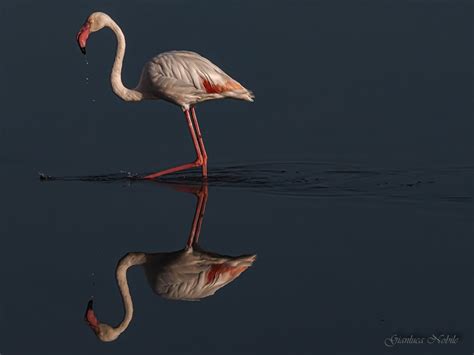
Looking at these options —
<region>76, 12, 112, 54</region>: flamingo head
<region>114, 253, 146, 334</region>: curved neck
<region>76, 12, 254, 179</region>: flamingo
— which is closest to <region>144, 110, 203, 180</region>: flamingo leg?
<region>76, 12, 254, 179</region>: flamingo

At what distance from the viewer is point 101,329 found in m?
7.16

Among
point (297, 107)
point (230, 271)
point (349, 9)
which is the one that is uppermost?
point (349, 9)

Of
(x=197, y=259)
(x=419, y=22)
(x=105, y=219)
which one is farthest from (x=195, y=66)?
(x=419, y=22)

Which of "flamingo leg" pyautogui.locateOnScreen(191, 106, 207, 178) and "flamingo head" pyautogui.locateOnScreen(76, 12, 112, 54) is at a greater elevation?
"flamingo head" pyautogui.locateOnScreen(76, 12, 112, 54)

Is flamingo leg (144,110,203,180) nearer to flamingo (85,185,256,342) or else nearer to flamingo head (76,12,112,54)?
flamingo head (76,12,112,54)

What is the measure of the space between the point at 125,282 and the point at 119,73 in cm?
337

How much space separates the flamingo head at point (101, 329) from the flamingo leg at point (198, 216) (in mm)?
1320

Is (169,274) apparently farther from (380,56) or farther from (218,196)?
(380,56)

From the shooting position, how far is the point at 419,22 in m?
13.5

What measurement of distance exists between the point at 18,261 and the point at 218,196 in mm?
2119

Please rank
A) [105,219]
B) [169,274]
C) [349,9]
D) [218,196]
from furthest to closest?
1. [349,9]
2. [218,196]
3. [105,219]
4. [169,274]

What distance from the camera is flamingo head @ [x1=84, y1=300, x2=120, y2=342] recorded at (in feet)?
23.2

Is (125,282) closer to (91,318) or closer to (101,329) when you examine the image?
(91,318)

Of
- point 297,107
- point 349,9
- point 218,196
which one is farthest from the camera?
point 349,9
